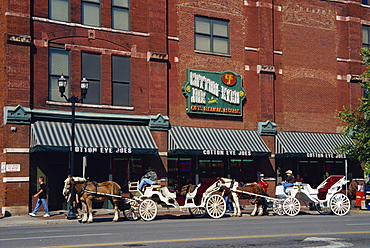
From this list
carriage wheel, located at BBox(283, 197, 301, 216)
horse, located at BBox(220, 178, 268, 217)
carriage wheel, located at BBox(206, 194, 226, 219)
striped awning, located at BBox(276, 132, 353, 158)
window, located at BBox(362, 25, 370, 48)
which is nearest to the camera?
carriage wheel, located at BBox(206, 194, 226, 219)

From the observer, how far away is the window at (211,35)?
33031 millimetres

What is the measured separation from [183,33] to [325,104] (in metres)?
11.2

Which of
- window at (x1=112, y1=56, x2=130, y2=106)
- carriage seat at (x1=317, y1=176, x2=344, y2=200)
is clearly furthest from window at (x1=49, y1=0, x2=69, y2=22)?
carriage seat at (x1=317, y1=176, x2=344, y2=200)

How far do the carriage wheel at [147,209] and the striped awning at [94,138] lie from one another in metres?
5.96

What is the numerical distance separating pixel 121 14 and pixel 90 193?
1218cm

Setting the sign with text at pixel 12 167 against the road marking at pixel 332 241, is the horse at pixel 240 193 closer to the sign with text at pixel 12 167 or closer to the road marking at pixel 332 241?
the sign with text at pixel 12 167

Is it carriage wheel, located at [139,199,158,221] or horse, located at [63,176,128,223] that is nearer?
horse, located at [63,176,128,223]

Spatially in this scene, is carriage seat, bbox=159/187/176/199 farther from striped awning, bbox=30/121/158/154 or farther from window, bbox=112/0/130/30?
window, bbox=112/0/130/30

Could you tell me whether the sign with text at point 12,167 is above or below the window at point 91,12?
below

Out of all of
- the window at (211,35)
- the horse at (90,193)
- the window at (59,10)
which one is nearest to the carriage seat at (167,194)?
the horse at (90,193)

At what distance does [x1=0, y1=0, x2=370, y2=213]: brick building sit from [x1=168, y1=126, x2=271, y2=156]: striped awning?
85 mm

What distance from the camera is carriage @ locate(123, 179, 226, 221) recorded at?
22422 mm

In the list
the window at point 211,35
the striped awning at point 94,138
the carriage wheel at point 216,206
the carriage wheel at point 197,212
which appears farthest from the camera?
the window at point 211,35

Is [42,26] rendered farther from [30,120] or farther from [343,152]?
[343,152]
